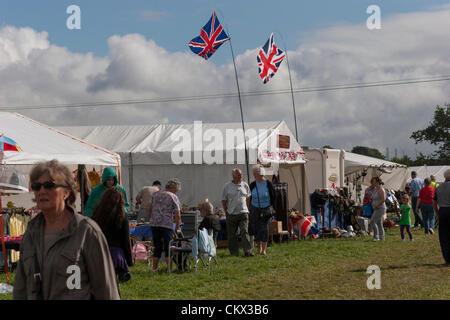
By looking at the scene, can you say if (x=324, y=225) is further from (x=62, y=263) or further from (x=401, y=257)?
(x=62, y=263)

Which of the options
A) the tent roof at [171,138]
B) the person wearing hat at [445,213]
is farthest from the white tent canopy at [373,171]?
the person wearing hat at [445,213]

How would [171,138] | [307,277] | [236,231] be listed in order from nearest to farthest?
[307,277] < [236,231] < [171,138]

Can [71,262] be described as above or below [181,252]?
above

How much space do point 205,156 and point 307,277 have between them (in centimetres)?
850

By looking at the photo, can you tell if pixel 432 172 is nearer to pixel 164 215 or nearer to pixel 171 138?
pixel 171 138

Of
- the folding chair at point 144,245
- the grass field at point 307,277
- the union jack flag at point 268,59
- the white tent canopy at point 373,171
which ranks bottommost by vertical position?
the grass field at point 307,277

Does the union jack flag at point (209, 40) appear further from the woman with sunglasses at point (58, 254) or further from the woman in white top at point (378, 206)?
the woman with sunglasses at point (58, 254)

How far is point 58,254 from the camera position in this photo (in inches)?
120

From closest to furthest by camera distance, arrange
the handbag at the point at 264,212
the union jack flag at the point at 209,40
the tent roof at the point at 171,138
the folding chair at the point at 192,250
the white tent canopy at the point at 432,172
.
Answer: the folding chair at the point at 192,250, the handbag at the point at 264,212, the union jack flag at the point at 209,40, the tent roof at the point at 171,138, the white tent canopy at the point at 432,172

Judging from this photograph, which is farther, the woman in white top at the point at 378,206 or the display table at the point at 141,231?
the woman in white top at the point at 378,206

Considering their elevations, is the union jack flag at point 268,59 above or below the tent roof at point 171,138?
above

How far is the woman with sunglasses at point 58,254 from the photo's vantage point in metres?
3.06

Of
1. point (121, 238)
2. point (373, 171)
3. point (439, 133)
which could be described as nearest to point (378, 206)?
point (121, 238)

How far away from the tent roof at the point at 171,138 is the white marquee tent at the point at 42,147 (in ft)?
17.1
